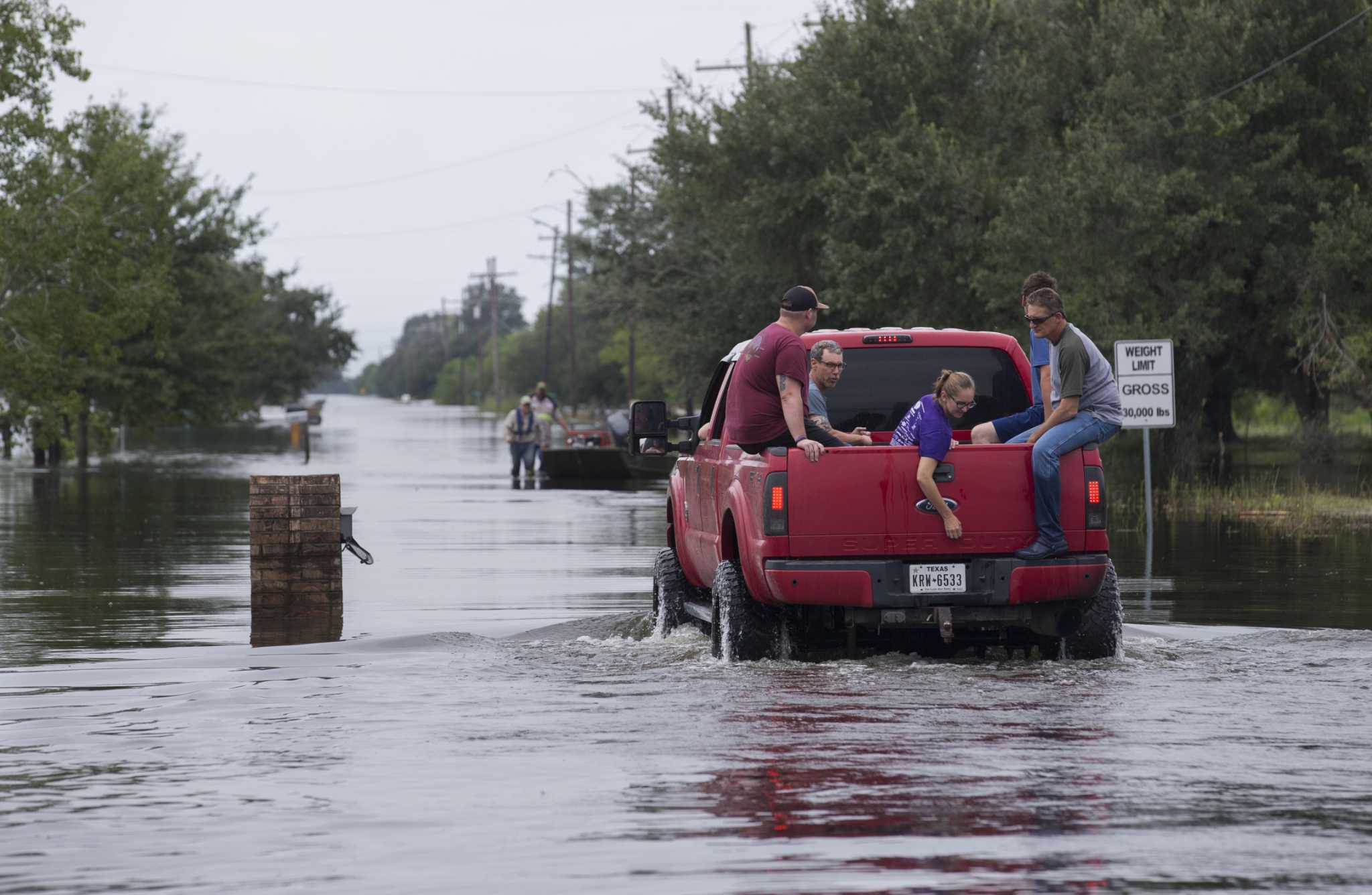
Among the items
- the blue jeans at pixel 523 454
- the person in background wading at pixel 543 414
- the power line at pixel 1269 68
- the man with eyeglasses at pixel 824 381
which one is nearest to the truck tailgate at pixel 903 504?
the man with eyeglasses at pixel 824 381

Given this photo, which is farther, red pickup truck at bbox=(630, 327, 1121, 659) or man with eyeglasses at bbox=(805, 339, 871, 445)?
man with eyeglasses at bbox=(805, 339, 871, 445)

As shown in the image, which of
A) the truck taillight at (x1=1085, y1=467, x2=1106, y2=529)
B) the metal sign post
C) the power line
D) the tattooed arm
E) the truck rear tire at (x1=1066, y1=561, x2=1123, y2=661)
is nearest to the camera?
the truck taillight at (x1=1085, y1=467, x2=1106, y2=529)

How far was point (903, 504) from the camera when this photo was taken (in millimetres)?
10797

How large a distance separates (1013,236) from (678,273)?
21581 mm

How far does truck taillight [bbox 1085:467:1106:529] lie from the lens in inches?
433

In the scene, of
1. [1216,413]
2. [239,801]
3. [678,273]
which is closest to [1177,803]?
[239,801]

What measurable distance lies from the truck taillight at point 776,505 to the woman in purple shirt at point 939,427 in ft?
2.28

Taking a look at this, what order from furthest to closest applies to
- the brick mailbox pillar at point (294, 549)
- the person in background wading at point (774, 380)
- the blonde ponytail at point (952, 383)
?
the brick mailbox pillar at point (294, 549)
the person in background wading at point (774, 380)
the blonde ponytail at point (952, 383)

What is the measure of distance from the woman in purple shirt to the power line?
23033 millimetres

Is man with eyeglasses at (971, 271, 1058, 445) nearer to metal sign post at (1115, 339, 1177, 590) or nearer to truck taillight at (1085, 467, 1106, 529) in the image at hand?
truck taillight at (1085, 467, 1106, 529)

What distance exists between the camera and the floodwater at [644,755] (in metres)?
6.48

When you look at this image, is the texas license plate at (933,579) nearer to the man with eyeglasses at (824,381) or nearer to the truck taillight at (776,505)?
the truck taillight at (776,505)

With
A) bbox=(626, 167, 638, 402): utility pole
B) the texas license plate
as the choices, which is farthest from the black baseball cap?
bbox=(626, 167, 638, 402): utility pole

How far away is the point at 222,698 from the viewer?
10.5 meters
